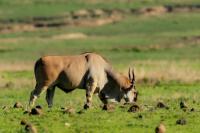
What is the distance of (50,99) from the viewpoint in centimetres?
1923

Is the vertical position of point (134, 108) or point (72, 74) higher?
point (72, 74)

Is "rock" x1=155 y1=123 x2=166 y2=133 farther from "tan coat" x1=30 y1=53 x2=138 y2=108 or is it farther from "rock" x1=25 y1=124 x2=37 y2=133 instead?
"tan coat" x1=30 y1=53 x2=138 y2=108

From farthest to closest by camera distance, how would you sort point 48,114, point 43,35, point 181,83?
point 43,35 → point 181,83 → point 48,114

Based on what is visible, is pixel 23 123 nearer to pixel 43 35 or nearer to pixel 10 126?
pixel 10 126

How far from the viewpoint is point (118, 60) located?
131 ft

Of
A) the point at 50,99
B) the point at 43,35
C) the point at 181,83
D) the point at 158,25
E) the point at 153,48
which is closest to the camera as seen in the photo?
the point at 50,99

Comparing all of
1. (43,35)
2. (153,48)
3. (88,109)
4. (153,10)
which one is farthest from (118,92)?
(153,10)

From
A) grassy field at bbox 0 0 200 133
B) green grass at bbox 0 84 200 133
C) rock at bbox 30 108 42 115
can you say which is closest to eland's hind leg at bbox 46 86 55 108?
grassy field at bbox 0 0 200 133

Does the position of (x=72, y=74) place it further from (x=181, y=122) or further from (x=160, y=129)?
(x=160, y=129)

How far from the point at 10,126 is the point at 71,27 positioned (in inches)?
2104

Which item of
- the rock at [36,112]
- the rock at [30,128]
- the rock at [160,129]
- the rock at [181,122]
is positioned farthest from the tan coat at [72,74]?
the rock at [160,129]

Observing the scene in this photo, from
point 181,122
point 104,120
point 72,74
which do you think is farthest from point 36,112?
point 72,74

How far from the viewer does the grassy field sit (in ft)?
49.4

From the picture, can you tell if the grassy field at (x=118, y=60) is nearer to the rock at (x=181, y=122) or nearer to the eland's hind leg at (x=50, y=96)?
the rock at (x=181, y=122)
